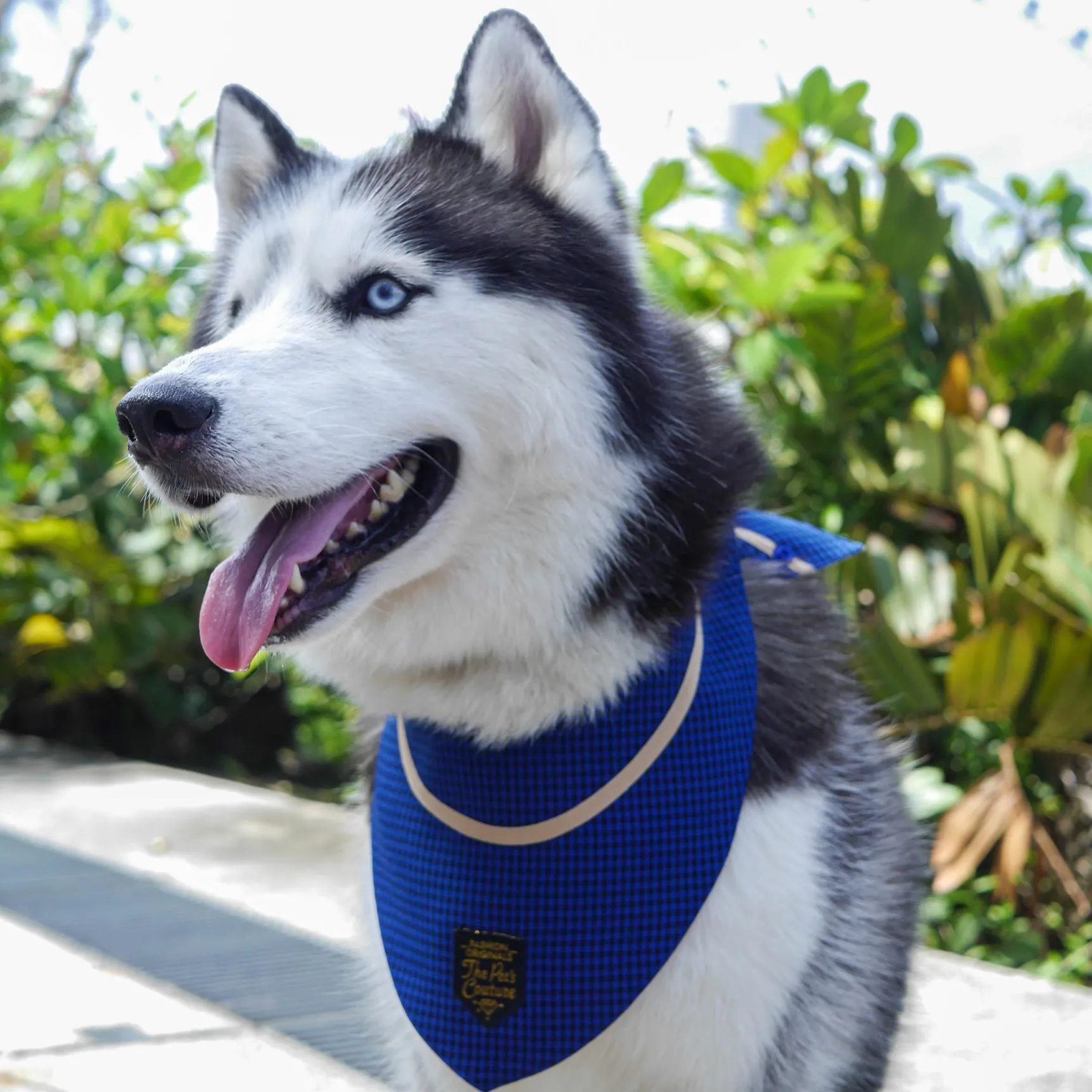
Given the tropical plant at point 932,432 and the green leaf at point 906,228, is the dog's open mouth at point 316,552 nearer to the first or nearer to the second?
the tropical plant at point 932,432

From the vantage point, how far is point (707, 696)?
1822 millimetres

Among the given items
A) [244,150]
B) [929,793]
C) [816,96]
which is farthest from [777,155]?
[244,150]

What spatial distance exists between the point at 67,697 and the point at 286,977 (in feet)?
11.0

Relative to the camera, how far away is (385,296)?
1731 millimetres

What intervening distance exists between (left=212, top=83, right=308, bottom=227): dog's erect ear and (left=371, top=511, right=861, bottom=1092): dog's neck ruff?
0.94 meters

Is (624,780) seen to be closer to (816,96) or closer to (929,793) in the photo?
(929,793)

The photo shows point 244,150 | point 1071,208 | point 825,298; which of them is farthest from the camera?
point 1071,208

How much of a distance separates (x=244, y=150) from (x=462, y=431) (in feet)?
2.62

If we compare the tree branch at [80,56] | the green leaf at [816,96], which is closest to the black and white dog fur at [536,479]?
the green leaf at [816,96]

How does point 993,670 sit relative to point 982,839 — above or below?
above

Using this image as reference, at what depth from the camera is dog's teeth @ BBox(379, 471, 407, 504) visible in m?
1.69

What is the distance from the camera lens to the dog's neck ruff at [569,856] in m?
1.76

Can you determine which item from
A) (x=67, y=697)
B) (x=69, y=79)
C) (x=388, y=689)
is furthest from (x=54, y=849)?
(x=69, y=79)

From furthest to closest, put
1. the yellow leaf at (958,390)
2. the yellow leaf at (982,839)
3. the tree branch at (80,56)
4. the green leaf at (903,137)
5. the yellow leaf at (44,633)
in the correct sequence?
the tree branch at (80,56), the yellow leaf at (44,633), the green leaf at (903,137), the yellow leaf at (958,390), the yellow leaf at (982,839)
